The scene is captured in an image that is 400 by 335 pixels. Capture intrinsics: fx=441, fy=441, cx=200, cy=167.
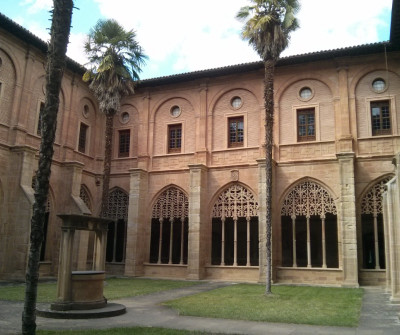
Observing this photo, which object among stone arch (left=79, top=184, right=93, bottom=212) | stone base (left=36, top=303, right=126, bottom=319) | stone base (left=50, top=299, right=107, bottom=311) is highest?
→ stone arch (left=79, top=184, right=93, bottom=212)

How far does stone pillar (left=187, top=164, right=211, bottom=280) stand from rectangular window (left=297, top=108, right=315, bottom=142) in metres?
5.29

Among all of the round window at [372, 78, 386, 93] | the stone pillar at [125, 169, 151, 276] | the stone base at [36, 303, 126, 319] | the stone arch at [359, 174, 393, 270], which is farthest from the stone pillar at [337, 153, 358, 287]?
the stone base at [36, 303, 126, 319]

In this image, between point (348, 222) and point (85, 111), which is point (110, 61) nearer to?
point (85, 111)

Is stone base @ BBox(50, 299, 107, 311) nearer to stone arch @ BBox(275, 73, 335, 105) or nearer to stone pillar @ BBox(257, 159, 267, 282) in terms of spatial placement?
stone pillar @ BBox(257, 159, 267, 282)

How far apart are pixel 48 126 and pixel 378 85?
18197 mm

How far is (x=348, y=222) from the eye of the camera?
19.5m

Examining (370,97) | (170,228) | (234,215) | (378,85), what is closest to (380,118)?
(370,97)

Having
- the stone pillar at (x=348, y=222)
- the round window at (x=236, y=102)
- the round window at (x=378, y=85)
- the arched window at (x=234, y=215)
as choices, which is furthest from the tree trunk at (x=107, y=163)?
the round window at (x=378, y=85)

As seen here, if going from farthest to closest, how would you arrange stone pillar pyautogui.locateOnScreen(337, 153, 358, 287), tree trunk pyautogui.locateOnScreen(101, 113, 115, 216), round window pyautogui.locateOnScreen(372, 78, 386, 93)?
round window pyautogui.locateOnScreen(372, 78, 386, 93) → tree trunk pyautogui.locateOnScreen(101, 113, 115, 216) → stone pillar pyautogui.locateOnScreen(337, 153, 358, 287)

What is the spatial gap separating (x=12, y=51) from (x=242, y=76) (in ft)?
38.5

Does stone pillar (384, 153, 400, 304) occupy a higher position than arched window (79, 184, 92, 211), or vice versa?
arched window (79, 184, 92, 211)

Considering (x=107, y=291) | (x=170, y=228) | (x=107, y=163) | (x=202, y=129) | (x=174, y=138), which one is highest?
(x=202, y=129)

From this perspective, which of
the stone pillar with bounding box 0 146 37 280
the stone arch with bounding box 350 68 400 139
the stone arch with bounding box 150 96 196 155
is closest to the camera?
the stone pillar with bounding box 0 146 37 280

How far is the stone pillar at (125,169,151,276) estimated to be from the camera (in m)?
23.8
